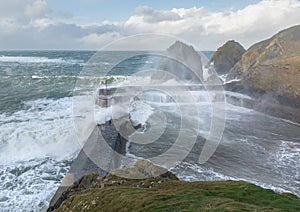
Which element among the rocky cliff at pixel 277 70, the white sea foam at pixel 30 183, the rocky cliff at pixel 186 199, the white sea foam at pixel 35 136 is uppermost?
the rocky cliff at pixel 277 70

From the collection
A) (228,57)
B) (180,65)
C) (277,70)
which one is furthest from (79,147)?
(228,57)

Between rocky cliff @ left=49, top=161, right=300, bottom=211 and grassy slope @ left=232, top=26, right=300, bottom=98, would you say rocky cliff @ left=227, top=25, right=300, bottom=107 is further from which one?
rocky cliff @ left=49, top=161, right=300, bottom=211

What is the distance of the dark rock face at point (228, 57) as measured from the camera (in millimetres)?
60156

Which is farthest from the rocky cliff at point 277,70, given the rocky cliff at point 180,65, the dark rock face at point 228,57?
the dark rock face at point 228,57

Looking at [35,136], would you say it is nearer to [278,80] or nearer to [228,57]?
[278,80]

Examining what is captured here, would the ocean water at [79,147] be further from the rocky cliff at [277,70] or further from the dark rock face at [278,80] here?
the rocky cliff at [277,70]

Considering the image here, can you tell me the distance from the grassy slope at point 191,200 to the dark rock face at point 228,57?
2154 inches

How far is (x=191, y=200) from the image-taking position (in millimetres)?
6234

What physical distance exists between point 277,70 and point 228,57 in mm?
27156

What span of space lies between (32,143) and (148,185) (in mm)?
10704

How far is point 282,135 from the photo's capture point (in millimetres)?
21641

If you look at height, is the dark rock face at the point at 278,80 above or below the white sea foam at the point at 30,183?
above

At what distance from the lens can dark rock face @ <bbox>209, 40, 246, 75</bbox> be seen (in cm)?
6016

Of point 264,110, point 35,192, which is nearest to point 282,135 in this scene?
point 264,110
